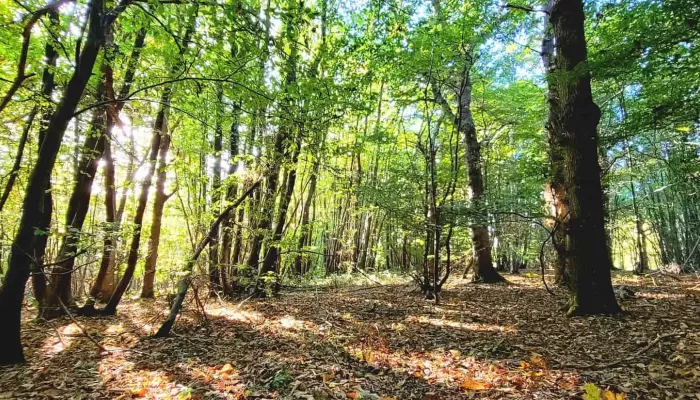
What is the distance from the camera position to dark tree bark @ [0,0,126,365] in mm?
3184

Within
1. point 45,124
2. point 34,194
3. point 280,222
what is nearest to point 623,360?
point 34,194

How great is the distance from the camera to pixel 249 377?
121 inches

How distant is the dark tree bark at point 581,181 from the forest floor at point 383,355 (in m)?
0.38

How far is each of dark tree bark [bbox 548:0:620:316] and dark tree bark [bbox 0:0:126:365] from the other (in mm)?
4918

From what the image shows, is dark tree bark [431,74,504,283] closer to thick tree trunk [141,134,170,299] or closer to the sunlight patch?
the sunlight patch

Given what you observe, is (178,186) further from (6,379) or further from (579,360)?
(579,360)

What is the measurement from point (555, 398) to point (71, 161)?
7.97 m

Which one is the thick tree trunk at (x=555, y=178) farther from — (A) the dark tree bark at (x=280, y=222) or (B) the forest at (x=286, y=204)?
(A) the dark tree bark at (x=280, y=222)

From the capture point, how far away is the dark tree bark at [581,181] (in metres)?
4.20

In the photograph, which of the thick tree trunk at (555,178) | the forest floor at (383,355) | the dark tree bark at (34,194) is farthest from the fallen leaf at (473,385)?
the dark tree bark at (34,194)

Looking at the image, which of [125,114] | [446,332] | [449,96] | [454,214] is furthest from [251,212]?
[449,96]

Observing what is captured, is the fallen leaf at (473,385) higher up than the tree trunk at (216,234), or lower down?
lower down

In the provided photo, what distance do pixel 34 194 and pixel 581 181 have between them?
598 cm

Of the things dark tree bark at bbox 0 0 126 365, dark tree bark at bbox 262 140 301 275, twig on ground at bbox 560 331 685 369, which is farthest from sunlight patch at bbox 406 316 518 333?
dark tree bark at bbox 0 0 126 365
